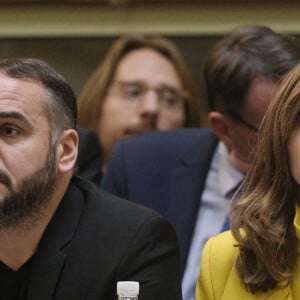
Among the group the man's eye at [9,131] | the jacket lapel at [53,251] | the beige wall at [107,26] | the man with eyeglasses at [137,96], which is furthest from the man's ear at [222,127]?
the beige wall at [107,26]

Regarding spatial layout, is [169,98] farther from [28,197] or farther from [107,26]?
[28,197]

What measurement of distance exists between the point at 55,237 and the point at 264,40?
0.85 metres

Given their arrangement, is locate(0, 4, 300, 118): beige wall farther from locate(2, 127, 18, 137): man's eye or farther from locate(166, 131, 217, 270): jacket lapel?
locate(2, 127, 18, 137): man's eye

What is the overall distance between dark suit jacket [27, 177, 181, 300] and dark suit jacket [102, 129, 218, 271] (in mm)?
448

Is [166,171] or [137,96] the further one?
[137,96]

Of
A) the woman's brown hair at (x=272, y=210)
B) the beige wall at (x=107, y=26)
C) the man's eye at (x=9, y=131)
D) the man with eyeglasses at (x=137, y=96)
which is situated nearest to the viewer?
the woman's brown hair at (x=272, y=210)

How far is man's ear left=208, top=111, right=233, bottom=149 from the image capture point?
2270 mm

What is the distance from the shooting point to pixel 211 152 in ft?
7.73

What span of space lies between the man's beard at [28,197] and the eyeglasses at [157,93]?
1102 mm

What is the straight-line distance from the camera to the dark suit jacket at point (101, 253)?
5.40 feet

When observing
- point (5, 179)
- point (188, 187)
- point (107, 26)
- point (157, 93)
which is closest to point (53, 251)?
point (5, 179)

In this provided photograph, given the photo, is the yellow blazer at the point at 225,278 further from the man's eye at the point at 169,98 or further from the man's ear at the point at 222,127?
the man's eye at the point at 169,98

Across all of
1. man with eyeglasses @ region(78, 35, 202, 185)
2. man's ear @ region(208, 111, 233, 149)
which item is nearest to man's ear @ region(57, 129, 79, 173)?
man's ear @ region(208, 111, 233, 149)

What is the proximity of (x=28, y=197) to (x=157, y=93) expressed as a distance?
3.89 feet
